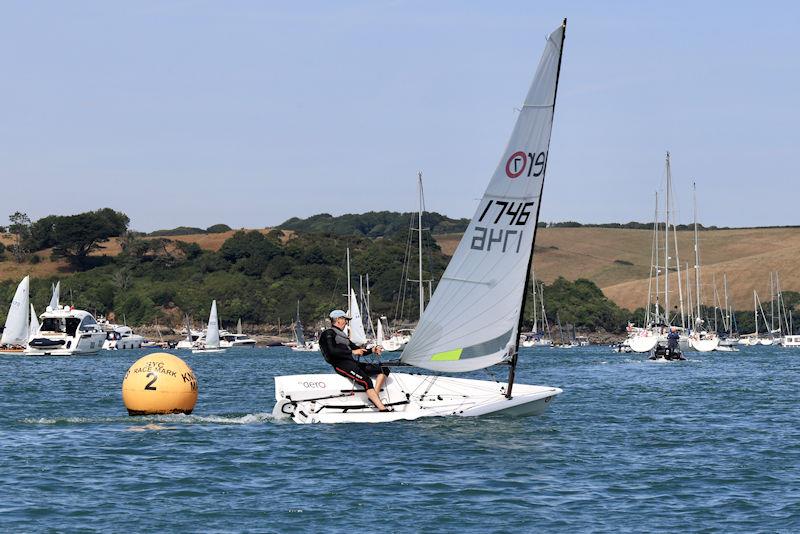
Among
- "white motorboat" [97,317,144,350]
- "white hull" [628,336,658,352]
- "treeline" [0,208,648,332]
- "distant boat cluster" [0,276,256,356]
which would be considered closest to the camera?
"distant boat cluster" [0,276,256,356]

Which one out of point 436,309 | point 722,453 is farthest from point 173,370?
point 722,453

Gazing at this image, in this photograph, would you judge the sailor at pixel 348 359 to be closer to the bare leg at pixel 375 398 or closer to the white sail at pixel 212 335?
the bare leg at pixel 375 398

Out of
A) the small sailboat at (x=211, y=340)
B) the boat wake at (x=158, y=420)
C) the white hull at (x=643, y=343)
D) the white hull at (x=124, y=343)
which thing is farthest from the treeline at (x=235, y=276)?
the boat wake at (x=158, y=420)

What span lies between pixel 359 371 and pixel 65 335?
229 feet

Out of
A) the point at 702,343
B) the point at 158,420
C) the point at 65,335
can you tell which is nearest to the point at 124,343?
the point at 65,335

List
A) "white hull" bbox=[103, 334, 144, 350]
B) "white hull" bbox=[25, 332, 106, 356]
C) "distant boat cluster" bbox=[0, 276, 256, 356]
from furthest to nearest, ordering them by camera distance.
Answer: "white hull" bbox=[103, 334, 144, 350], "distant boat cluster" bbox=[0, 276, 256, 356], "white hull" bbox=[25, 332, 106, 356]

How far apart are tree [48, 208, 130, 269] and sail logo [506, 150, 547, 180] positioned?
525 ft

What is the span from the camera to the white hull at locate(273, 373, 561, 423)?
24.8 m

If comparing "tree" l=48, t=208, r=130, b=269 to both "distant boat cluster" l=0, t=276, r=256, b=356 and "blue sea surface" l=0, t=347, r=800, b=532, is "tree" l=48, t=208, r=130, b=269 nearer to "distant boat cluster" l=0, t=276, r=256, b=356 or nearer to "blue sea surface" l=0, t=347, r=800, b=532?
"distant boat cluster" l=0, t=276, r=256, b=356

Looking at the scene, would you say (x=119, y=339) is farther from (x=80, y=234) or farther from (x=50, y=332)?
(x=80, y=234)

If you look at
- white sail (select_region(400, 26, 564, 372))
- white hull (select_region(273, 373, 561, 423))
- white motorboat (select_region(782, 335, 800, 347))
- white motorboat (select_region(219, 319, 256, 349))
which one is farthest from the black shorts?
white motorboat (select_region(782, 335, 800, 347))

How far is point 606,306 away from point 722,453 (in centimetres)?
15494

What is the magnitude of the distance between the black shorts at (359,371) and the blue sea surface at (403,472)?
0.91m

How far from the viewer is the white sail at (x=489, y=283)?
24.9 meters
